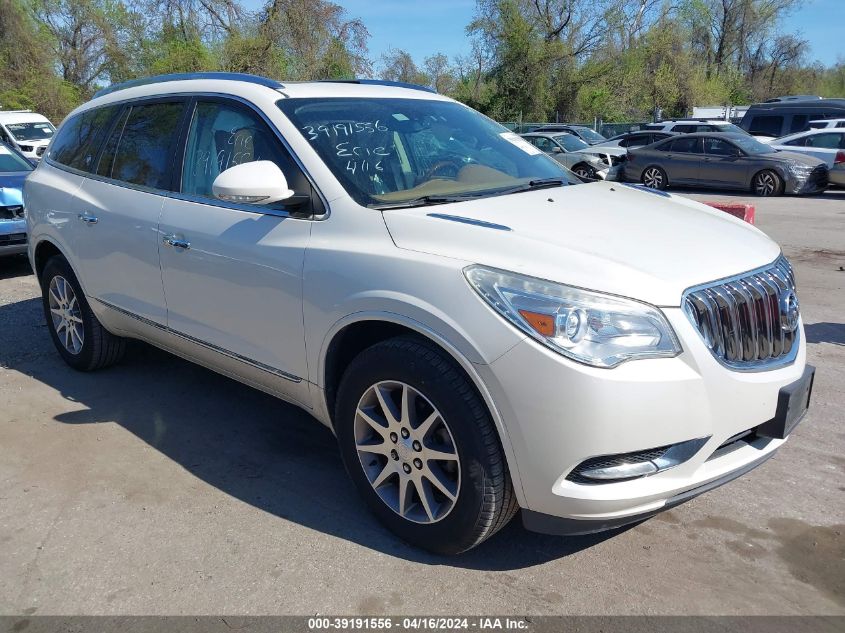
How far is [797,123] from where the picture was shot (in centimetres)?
2212

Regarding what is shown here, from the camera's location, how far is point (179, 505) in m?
3.55

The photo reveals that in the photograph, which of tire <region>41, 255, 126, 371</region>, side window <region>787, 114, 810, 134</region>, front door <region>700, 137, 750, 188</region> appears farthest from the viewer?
side window <region>787, 114, 810, 134</region>

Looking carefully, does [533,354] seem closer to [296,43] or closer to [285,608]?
[285,608]

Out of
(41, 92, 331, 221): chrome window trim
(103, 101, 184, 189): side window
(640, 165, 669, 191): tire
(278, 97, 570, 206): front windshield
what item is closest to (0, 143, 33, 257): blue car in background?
(41, 92, 331, 221): chrome window trim

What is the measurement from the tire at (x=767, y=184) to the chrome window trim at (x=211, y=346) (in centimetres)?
1537

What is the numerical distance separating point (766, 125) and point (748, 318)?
22.7 metres

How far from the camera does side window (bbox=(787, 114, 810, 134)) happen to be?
21.9 metres

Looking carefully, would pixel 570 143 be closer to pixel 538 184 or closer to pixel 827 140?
pixel 827 140

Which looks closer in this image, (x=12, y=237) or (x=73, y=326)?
(x=73, y=326)

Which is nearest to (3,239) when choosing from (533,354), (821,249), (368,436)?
(368,436)

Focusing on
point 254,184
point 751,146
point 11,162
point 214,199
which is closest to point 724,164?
point 751,146

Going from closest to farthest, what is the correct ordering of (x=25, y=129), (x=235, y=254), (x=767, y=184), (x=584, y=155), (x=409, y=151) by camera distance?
(x=235, y=254) < (x=409, y=151) < (x=767, y=184) < (x=584, y=155) < (x=25, y=129)

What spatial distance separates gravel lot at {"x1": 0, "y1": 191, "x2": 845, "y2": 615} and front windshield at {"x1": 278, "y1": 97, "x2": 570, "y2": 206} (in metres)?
1.50

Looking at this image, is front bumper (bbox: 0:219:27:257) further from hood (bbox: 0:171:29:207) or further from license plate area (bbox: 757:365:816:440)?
license plate area (bbox: 757:365:816:440)
